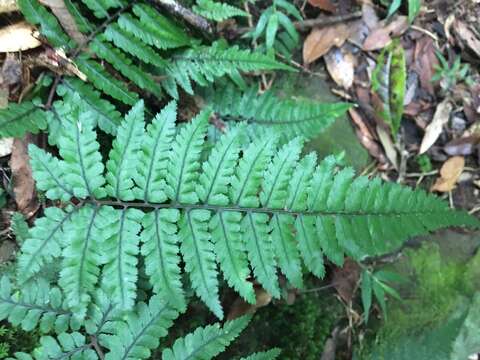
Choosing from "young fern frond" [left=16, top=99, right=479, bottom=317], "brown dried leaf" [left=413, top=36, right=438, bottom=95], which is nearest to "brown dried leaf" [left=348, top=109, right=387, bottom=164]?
"brown dried leaf" [left=413, top=36, right=438, bottom=95]

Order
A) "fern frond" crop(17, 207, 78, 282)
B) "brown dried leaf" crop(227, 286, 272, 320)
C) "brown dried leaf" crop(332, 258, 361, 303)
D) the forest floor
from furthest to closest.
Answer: the forest floor, "brown dried leaf" crop(332, 258, 361, 303), "brown dried leaf" crop(227, 286, 272, 320), "fern frond" crop(17, 207, 78, 282)

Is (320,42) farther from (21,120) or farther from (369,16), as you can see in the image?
(21,120)

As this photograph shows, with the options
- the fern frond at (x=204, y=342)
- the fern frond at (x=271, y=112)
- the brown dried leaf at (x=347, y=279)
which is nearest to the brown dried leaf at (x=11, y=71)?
the fern frond at (x=271, y=112)

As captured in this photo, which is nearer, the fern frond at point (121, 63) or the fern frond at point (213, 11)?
the fern frond at point (121, 63)

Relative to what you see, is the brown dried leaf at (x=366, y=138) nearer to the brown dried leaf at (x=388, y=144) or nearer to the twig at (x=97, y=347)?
the brown dried leaf at (x=388, y=144)

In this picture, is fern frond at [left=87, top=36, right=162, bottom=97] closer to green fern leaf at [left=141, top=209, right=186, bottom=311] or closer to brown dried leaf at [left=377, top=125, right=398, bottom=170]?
green fern leaf at [left=141, top=209, right=186, bottom=311]

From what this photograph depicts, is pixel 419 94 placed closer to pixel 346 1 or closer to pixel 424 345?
pixel 346 1
